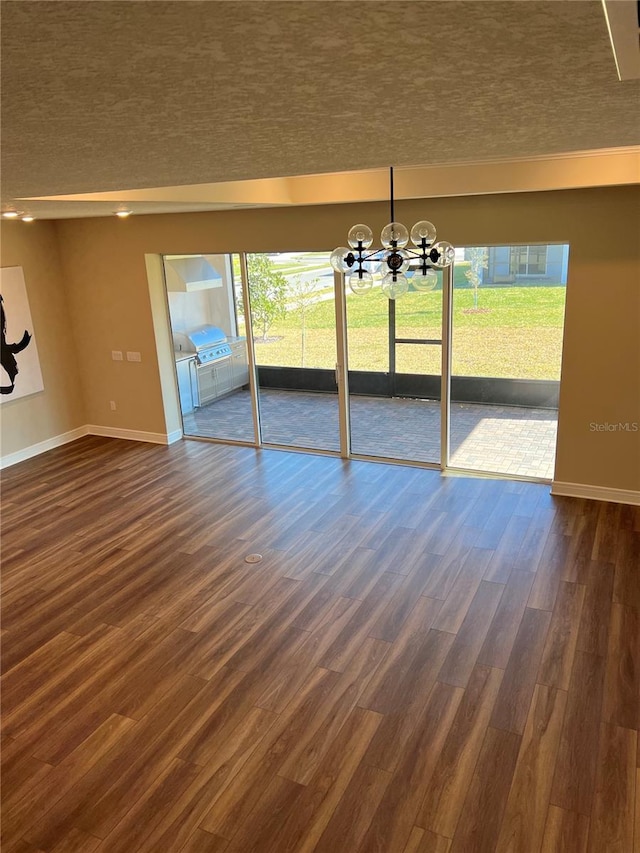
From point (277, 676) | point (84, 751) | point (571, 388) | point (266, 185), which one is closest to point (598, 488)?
point (571, 388)

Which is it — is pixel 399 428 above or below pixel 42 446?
above

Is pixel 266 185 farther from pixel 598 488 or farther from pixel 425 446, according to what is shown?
pixel 598 488

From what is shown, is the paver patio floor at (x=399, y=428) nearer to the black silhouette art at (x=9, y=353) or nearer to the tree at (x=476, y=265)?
the tree at (x=476, y=265)

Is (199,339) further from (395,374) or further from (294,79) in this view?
(294,79)

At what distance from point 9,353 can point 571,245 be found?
6.06 m

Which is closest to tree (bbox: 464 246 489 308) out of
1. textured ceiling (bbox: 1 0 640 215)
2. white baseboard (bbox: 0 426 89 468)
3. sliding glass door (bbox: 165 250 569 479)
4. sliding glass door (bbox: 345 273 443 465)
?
sliding glass door (bbox: 165 250 569 479)

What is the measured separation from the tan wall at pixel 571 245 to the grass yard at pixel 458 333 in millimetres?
367

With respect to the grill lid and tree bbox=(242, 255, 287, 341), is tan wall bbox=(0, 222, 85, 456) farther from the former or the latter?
tree bbox=(242, 255, 287, 341)

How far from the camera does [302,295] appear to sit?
22.6 feet

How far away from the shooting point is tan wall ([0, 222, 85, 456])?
7121 millimetres

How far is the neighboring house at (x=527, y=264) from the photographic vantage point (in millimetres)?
5551

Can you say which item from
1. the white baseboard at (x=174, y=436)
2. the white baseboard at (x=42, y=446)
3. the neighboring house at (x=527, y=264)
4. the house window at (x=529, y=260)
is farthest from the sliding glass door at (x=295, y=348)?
the white baseboard at (x=42, y=446)

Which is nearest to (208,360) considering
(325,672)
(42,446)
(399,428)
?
(42,446)

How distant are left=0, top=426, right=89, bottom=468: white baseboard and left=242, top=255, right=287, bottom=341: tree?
9.59 feet
